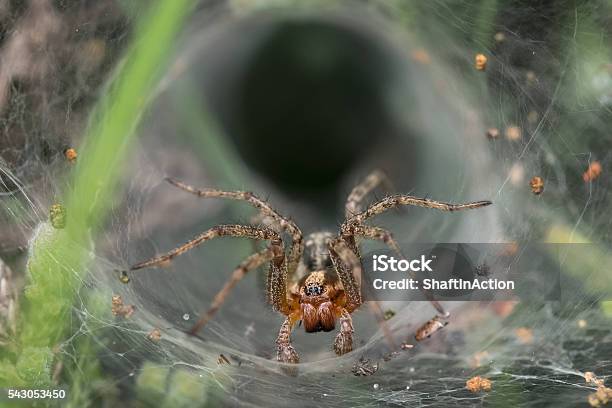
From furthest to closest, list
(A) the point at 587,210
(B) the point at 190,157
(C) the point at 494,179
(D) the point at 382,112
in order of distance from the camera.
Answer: (D) the point at 382,112, (B) the point at 190,157, (C) the point at 494,179, (A) the point at 587,210

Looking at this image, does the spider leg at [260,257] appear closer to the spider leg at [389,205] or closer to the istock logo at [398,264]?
the spider leg at [389,205]

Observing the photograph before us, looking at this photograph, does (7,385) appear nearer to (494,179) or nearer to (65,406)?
(65,406)

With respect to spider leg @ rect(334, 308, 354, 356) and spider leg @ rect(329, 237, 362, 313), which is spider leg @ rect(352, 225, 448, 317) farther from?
spider leg @ rect(334, 308, 354, 356)

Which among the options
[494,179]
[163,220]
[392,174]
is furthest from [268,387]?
[392,174]

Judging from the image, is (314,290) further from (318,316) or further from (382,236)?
(382,236)

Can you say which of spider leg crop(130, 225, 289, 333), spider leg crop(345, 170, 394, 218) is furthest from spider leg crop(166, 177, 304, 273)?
spider leg crop(345, 170, 394, 218)

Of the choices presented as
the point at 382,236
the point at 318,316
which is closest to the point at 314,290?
the point at 318,316

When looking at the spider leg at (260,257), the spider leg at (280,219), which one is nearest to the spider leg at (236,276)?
the spider leg at (260,257)

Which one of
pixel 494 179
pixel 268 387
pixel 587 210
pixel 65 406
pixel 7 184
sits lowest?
pixel 65 406
